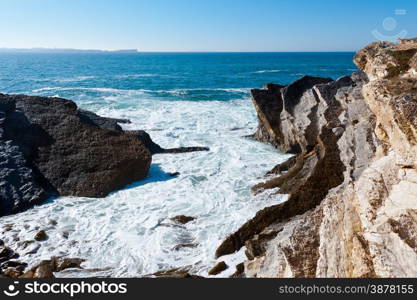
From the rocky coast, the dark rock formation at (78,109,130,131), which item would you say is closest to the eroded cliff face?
the rocky coast

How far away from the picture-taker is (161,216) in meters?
12.7

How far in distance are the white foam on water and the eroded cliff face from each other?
1.37 m

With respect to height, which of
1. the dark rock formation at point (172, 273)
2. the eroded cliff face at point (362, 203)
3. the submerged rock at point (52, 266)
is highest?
the eroded cliff face at point (362, 203)

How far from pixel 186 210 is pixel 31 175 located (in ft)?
22.1

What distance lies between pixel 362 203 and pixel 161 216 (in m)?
7.96

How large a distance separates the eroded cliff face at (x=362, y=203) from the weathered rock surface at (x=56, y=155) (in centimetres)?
701

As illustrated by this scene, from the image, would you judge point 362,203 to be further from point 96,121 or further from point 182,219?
point 96,121

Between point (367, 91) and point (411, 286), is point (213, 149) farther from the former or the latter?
point (411, 286)

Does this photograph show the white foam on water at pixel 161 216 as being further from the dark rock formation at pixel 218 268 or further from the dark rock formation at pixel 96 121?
the dark rock formation at pixel 96 121

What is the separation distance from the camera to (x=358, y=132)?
10852 millimetres

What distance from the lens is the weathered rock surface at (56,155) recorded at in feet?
46.3

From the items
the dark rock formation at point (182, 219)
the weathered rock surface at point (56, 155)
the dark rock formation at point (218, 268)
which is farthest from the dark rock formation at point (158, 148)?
the dark rock formation at point (218, 268)

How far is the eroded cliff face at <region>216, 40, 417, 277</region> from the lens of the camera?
208 inches

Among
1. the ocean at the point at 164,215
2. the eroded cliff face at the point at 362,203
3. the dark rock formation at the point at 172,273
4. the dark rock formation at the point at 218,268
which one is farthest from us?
the ocean at the point at 164,215
